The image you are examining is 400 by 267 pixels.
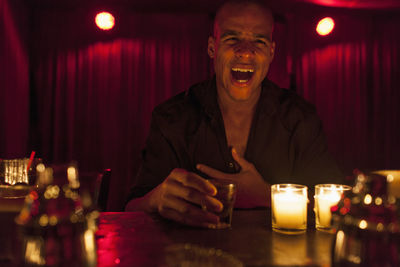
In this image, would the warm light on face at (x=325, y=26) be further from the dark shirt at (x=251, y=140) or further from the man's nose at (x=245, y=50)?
the man's nose at (x=245, y=50)

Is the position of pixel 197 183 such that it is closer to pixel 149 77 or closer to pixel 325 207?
pixel 325 207

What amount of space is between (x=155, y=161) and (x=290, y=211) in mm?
1066

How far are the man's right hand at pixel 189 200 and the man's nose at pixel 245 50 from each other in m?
1.00

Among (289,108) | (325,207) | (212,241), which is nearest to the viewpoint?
(212,241)

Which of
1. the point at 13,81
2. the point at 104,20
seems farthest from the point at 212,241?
the point at 104,20

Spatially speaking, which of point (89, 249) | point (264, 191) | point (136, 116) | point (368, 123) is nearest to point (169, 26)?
point (136, 116)

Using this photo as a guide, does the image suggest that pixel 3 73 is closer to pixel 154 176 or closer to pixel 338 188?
pixel 154 176

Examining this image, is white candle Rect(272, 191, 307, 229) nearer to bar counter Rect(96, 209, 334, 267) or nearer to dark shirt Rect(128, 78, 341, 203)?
bar counter Rect(96, 209, 334, 267)

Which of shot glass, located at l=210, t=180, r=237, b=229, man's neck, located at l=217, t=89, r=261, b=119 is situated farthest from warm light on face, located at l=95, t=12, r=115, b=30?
shot glass, located at l=210, t=180, r=237, b=229

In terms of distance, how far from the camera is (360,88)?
5.88 meters

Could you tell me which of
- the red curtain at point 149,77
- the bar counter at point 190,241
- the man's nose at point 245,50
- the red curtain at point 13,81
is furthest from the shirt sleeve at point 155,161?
the red curtain at point 149,77

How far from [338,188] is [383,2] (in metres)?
4.74

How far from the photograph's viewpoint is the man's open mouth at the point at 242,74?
2.03 m

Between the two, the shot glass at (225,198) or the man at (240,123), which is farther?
the man at (240,123)
